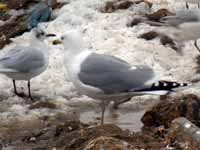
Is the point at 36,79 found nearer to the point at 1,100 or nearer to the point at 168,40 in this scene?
the point at 1,100

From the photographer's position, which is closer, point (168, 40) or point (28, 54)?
point (28, 54)

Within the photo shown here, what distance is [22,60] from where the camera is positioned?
26.0 feet

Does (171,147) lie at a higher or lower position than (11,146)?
higher

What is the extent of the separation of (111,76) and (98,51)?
10.6ft

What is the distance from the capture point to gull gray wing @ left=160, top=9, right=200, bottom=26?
30.6 feet

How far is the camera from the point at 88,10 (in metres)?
11.1

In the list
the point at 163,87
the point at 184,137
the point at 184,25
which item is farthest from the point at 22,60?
the point at 184,137

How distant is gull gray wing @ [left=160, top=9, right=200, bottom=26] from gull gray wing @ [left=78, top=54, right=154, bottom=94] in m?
3.30

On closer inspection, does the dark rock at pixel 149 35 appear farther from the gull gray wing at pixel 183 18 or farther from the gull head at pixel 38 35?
the gull head at pixel 38 35

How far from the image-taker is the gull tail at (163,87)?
19.3 ft

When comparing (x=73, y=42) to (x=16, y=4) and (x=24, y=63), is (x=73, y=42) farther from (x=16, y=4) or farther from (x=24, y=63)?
(x=16, y=4)

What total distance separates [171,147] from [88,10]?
610cm

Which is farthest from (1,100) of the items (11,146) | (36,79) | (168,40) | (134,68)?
(168,40)

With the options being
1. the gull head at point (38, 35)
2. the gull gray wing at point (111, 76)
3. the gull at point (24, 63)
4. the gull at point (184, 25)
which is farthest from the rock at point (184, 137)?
the gull at point (184, 25)
